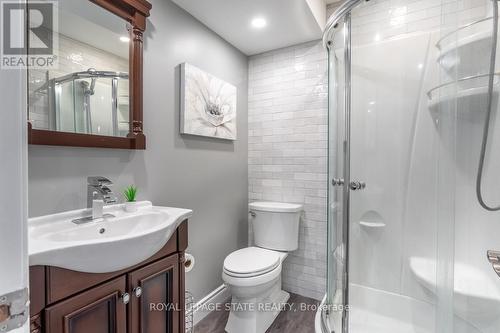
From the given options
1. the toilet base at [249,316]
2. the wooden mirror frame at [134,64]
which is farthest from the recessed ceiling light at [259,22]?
the toilet base at [249,316]

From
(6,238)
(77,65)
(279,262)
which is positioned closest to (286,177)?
(279,262)

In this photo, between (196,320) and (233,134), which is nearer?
(196,320)

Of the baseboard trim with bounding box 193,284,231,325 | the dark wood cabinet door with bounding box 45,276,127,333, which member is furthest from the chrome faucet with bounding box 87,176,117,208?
the baseboard trim with bounding box 193,284,231,325

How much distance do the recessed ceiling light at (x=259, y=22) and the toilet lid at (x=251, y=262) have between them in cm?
176

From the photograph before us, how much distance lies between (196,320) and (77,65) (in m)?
1.77

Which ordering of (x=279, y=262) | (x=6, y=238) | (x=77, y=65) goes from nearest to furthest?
(x=6, y=238)
(x=77, y=65)
(x=279, y=262)

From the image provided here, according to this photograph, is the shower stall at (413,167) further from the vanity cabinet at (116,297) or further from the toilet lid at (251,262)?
the vanity cabinet at (116,297)

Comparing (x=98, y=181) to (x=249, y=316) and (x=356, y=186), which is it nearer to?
(x=249, y=316)

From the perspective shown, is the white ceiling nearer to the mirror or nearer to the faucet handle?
the mirror

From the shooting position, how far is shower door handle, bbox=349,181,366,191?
172 cm

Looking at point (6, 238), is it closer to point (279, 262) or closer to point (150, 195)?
point (150, 195)

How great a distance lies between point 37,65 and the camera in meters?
1.07

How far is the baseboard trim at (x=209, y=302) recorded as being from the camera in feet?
6.09

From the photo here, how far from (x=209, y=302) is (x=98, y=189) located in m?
1.29
